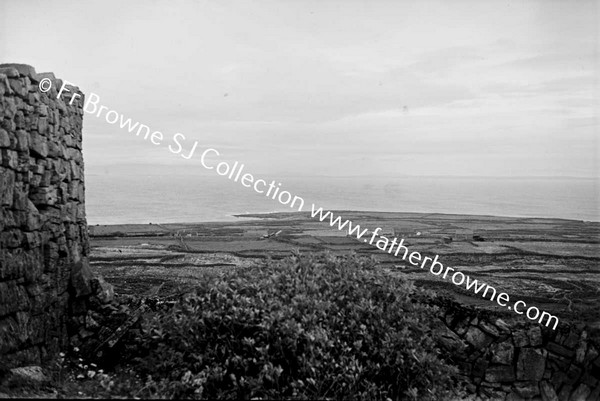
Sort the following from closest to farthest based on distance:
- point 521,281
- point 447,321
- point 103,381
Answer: point 103,381 < point 447,321 < point 521,281

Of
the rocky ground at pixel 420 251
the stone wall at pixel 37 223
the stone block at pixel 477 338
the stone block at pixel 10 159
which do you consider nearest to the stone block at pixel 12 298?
the stone wall at pixel 37 223

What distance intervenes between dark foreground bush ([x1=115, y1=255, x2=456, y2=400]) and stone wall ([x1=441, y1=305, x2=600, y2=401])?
137 cm

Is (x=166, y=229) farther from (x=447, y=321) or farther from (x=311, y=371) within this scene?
(x=311, y=371)

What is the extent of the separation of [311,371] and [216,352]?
119 centimetres

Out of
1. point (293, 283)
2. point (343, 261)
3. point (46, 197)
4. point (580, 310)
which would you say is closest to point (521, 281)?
point (580, 310)

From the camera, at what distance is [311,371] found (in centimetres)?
684

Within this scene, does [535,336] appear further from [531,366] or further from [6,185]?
[6,185]

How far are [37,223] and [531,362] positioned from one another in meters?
7.84

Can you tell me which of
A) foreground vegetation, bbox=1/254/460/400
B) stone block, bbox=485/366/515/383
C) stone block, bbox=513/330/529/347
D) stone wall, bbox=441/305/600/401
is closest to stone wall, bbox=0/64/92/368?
foreground vegetation, bbox=1/254/460/400

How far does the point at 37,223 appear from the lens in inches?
317

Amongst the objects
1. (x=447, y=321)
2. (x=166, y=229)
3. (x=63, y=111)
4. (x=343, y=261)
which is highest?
(x=63, y=111)

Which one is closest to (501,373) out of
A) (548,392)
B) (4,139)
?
(548,392)

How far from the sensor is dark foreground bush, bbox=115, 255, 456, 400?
6820 mm

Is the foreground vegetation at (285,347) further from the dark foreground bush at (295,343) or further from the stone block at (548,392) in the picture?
the stone block at (548,392)
